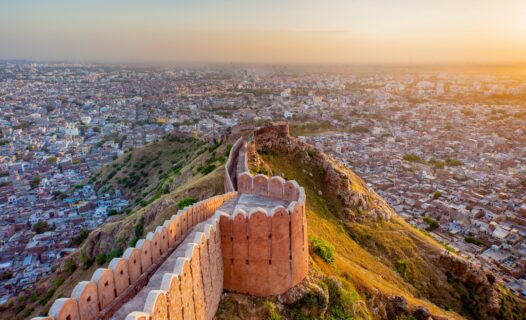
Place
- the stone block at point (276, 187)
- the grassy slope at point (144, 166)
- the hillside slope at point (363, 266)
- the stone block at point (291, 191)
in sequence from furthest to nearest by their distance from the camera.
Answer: the grassy slope at point (144, 166) < the stone block at point (276, 187) < the stone block at point (291, 191) < the hillside slope at point (363, 266)

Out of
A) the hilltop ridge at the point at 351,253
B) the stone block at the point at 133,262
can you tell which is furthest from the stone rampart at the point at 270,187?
the stone block at the point at 133,262

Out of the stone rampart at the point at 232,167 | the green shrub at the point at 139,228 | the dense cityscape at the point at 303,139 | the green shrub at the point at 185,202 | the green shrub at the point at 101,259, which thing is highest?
the stone rampart at the point at 232,167

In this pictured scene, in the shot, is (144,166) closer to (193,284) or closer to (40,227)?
(40,227)

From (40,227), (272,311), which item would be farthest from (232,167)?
(40,227)

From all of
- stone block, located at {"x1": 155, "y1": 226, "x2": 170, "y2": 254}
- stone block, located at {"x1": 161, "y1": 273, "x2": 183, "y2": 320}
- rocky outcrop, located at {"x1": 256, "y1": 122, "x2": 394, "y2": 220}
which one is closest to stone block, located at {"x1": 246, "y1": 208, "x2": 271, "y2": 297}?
stone block, located at {"x1": 155, "y1": 226, "x2": 170, "y2": 254}

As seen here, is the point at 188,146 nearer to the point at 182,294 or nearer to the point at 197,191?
the point at 197,191

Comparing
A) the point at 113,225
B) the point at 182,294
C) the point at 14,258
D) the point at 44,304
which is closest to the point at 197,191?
the point at 113,225

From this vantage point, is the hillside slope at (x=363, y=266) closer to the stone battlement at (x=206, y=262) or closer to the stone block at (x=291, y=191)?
the stone battlement at (x=206, y=262)
